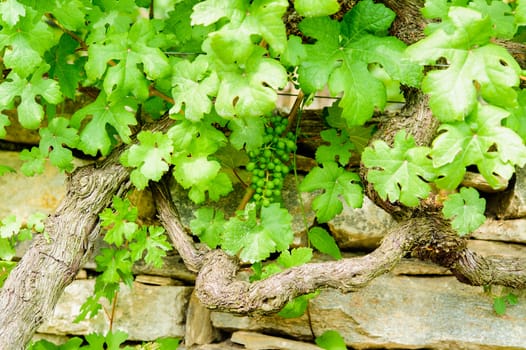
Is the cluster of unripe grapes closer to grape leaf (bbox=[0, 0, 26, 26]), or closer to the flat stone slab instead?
the flat stone slab

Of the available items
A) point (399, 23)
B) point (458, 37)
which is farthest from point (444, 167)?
point (399, 23)

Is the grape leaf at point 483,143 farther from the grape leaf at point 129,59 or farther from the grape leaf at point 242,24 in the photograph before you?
the grape leaf at point 129,59

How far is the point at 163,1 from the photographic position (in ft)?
10.7

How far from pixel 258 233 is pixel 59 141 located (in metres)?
0.81

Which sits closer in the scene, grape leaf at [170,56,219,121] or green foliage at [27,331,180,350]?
grape leaf at [170,56,219,121]

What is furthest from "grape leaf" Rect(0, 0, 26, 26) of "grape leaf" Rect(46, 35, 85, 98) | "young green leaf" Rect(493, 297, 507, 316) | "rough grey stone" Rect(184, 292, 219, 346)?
"young green leaf" Rect(493, 297, 507, 316)

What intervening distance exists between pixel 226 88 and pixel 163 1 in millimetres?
1857

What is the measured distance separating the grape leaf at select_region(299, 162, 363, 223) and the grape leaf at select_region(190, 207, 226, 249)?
33 centimetres

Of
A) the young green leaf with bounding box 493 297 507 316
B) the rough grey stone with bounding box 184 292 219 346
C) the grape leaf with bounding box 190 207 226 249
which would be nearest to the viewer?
the grape leaf with bounding box 190 207 226 249

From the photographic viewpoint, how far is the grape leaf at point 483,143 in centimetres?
151

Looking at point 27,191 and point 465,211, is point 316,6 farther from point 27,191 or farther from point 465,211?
point 27,191

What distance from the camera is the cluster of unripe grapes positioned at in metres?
2.10

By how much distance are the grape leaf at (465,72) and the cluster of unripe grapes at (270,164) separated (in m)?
0.72

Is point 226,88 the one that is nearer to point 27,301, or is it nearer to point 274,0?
point 274,0
